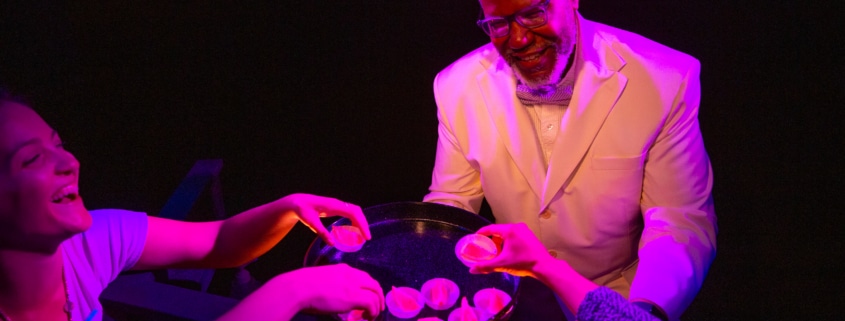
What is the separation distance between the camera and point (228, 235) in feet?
5.35

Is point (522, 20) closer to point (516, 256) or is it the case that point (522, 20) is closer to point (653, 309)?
point (516, 256)

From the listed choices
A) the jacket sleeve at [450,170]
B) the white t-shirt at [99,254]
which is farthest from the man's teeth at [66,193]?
the jacket sleeve at [450,170]

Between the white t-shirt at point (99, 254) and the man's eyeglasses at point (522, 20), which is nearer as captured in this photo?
the white t-shirt at point (99, 254)

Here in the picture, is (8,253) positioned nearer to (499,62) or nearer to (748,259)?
(499,62)

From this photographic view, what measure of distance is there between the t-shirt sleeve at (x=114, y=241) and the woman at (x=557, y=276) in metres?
0.84

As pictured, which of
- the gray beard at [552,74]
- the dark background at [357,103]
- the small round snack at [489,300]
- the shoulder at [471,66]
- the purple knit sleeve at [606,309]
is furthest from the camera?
the dark background at [357,103]

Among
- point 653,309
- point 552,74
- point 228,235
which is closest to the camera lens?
point 653,309

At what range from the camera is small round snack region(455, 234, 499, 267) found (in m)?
1.47

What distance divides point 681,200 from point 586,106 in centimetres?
38

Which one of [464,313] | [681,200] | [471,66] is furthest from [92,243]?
[681,200]

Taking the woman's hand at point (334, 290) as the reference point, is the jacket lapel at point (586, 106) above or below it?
above

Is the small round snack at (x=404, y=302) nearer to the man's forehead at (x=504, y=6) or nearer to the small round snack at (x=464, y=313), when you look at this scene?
the small round snack at (x=464, y=313)

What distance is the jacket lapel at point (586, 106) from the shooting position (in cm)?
178

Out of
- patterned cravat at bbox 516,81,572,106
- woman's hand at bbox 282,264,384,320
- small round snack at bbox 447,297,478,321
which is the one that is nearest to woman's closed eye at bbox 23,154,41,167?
woman's hand at bbox 282,264,384,320
